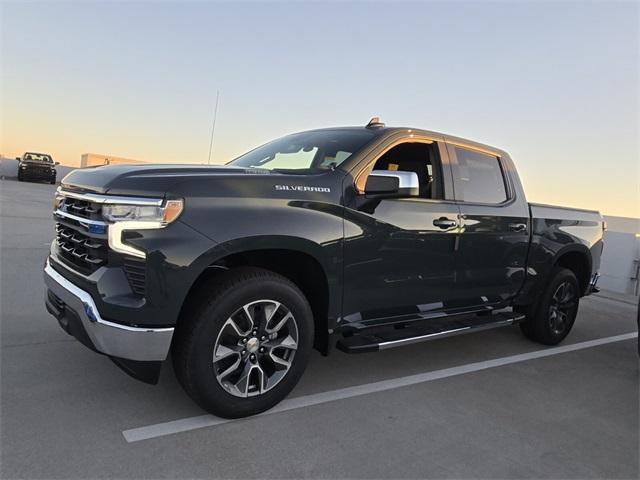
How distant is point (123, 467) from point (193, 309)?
2.94 ft

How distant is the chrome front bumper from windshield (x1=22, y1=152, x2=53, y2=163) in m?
27.9

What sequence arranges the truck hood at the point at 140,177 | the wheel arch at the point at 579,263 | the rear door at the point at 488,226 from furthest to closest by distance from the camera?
the wheel arch at the point at 579,263, the rear door at the point at 488,226, the truck hood at the point at 140,177

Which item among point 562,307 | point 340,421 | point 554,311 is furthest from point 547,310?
point 340,421

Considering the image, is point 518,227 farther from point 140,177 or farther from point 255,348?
point 140,177

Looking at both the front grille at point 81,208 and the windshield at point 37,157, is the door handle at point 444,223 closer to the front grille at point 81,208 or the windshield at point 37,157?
the front grille at point 81,208

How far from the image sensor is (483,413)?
3619 mm

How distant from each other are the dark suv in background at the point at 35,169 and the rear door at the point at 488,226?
27.0m

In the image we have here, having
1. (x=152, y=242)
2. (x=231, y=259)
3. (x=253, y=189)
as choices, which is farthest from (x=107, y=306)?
(x=253, y=189)

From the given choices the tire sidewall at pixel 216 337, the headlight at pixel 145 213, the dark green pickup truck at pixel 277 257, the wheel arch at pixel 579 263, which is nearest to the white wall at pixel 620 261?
the wheel arch at pixel 579 263

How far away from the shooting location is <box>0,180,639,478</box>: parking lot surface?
2725 mm

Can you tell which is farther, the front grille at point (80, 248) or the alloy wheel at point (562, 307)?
the alloy wheel at point (562, 307)

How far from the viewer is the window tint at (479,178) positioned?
449cm

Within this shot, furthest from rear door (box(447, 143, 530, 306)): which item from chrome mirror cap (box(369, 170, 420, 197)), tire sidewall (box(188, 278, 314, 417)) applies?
tire sidewall (box(188, 278, 314, 417))

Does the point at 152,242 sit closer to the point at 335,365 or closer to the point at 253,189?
the point at 253,189
